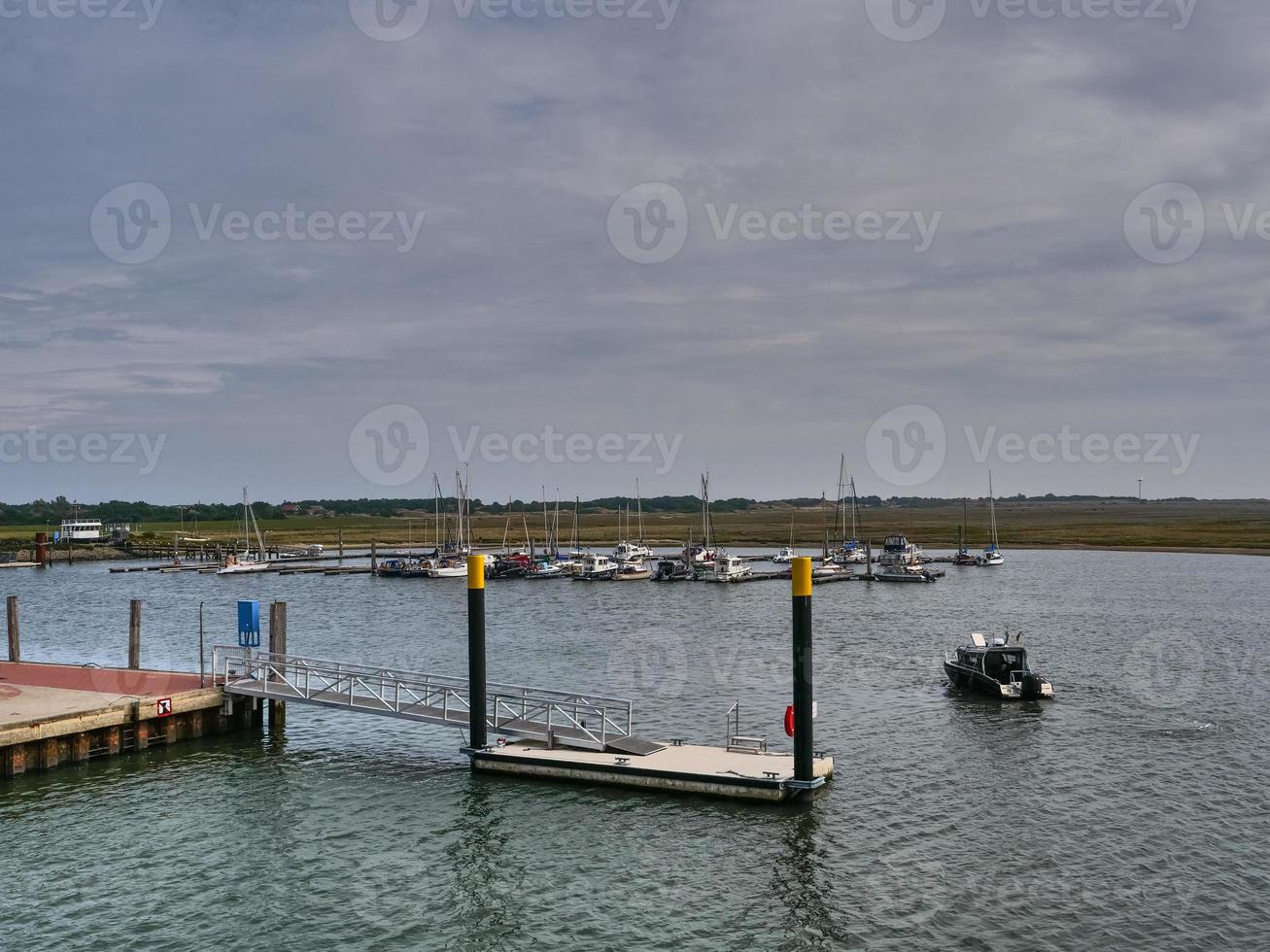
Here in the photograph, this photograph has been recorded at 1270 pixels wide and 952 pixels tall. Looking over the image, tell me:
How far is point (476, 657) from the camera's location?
31.8 metres

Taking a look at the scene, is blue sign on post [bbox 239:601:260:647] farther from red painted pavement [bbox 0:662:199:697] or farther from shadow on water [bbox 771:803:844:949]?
shadow on water [bbox 771:803:844:949]

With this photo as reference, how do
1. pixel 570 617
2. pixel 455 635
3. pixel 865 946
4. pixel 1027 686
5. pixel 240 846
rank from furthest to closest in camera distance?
pixel 570 617 < pixel 455 635 < pixel 1027 686 < pixel 240 846 < pixel 865 946

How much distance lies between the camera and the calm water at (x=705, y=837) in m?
21.7

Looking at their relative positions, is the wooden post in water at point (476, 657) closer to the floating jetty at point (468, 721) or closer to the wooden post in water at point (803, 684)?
the floating jetty at point (468, 721)

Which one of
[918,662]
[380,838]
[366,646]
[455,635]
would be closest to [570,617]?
[455,635]

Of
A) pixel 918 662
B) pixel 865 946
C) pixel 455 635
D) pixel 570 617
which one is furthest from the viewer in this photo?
pixel 570 617

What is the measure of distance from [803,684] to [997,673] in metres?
23.3

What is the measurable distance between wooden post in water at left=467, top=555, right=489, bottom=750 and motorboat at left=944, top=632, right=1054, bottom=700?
80.2 feet

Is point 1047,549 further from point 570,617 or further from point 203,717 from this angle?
point 203,717

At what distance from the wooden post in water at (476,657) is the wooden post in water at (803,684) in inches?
373

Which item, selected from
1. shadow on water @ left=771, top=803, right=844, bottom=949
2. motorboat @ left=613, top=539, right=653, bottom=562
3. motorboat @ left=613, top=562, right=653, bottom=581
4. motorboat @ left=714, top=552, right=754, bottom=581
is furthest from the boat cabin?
motorboat @ left=613, top=539, right=653, bottom=562

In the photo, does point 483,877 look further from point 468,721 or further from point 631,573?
point 631,573

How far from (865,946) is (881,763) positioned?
544 inches

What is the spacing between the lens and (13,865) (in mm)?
24672
